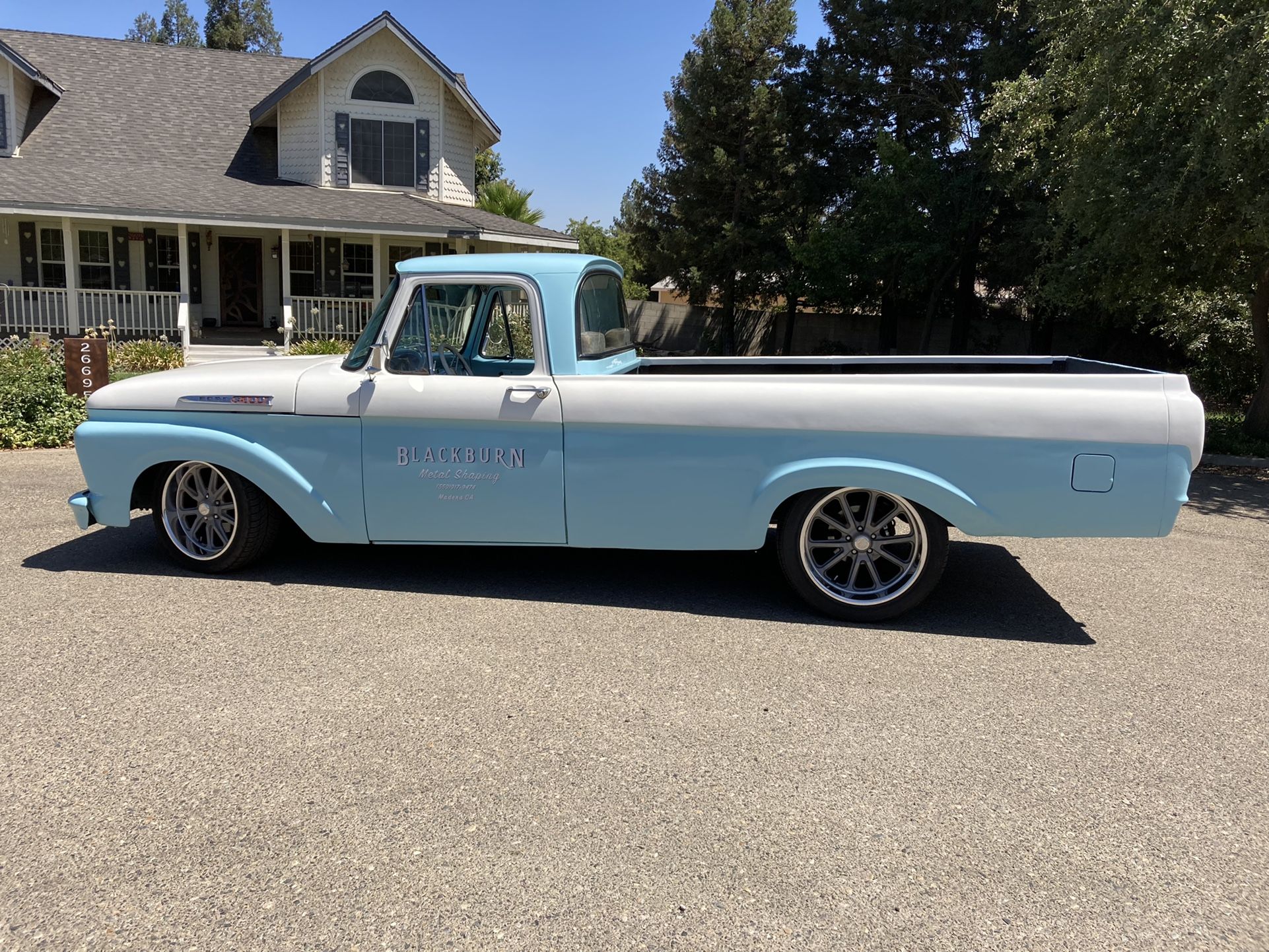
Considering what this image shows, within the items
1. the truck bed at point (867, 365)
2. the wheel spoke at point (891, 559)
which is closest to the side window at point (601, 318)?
the truck bed at point (867, 365)

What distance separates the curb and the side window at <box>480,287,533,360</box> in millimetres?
8807

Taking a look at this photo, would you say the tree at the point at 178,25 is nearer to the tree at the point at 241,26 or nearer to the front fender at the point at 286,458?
the tree at the point at 241,26

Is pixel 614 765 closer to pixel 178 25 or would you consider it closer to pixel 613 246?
pixel 613 246

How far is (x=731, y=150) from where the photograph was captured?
957 inches

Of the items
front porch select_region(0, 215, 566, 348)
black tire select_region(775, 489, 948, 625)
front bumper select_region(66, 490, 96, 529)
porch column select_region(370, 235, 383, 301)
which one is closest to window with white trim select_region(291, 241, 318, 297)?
front porch select_region(0, 215, 566, 348)

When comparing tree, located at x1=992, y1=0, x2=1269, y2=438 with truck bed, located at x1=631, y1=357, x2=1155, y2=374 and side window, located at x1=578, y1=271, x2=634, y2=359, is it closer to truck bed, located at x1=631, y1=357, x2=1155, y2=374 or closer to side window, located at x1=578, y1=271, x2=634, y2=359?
truck bed, located at x1=631, y1=357, x2=1155, y2=374

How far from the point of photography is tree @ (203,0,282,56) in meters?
54.5

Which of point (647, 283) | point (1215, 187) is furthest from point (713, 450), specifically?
point (647, 283)

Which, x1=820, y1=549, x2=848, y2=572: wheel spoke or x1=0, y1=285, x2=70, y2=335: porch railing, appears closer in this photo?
x1=820, y1=549, x2=848, y2=572: wheel spoke

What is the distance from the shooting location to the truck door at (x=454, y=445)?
16.8 feet

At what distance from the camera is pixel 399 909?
2729mm

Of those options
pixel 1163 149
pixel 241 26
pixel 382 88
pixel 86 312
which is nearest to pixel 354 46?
pixel 382 88

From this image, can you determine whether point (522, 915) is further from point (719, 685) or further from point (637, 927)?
point (719, 685)

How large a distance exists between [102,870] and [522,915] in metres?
1.28
